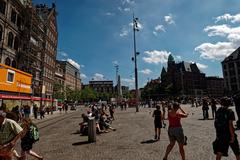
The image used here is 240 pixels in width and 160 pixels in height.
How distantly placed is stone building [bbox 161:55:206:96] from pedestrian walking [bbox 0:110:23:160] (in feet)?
387

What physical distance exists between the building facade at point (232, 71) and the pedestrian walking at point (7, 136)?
90712 mm

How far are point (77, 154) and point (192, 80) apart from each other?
5087 inches

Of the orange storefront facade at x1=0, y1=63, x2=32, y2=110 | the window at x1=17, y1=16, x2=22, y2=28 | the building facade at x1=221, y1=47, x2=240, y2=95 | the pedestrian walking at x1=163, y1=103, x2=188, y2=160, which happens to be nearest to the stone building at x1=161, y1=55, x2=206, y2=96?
the building facade at x1=221, y1=47, x2=240, y2=95

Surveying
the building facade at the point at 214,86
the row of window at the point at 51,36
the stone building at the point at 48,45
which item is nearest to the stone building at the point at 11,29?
the stone building at the point at 48,45

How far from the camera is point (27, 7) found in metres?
37.0

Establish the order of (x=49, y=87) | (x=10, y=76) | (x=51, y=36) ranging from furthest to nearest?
(x=51, y=36), (x=49, y=87), (x=10, y=76)

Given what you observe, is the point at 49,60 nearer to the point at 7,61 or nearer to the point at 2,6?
the point at 7,61

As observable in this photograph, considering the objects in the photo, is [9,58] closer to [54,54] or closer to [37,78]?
[37,78]

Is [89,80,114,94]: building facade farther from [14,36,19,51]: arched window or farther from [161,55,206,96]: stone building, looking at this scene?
[14,36,19,51]: arched window

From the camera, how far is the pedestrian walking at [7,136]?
453 centimetres

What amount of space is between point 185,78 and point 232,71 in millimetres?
40205

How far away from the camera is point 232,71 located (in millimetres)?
85938

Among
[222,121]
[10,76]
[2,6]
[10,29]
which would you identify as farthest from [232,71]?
[222,121]

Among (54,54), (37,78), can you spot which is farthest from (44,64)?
(54,54)
